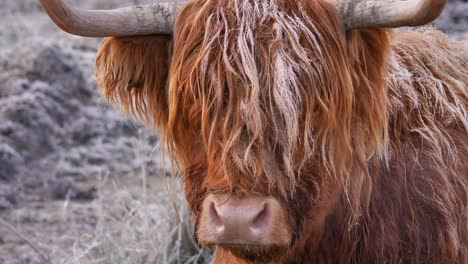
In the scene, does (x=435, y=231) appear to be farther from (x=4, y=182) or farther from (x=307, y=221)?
(x=4, y=182)

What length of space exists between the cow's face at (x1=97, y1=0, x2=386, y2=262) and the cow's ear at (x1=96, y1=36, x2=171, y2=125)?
0.14m

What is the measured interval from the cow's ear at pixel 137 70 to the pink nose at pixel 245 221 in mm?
702

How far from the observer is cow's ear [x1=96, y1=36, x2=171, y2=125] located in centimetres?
310

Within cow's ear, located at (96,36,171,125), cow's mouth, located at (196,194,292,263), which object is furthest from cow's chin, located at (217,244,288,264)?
cow's ear, located at (96,36,171,125)

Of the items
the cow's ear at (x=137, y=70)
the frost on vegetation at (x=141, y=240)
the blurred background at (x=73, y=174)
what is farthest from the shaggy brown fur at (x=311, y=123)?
the blurred background at (x=73, y=174)

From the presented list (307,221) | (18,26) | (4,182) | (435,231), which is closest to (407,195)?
(435,231)

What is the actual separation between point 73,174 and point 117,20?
3834 mm

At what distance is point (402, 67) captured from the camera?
334cm

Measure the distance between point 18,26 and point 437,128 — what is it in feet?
24.2

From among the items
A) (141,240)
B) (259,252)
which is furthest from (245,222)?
(141,240)

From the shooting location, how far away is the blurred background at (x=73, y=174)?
475 centimetres

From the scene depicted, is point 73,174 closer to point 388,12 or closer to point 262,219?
point 262,219

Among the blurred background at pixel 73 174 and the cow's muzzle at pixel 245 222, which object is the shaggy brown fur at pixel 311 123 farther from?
the blurred background at pixel 73 174

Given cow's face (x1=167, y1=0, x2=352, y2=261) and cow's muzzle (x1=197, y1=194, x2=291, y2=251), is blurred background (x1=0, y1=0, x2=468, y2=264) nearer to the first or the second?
cow's face (x1=167, y1=0, x2=352, y2=261)
